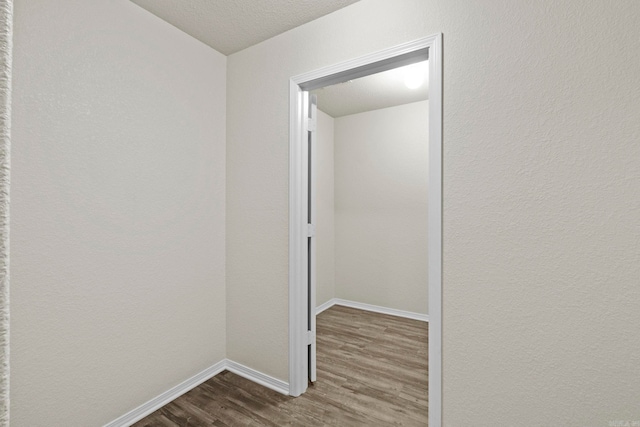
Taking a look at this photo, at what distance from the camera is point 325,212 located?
4.12 metres

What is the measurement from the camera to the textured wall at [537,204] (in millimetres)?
1257

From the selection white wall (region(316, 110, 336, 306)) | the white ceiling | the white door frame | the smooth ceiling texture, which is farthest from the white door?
white wall (region(316, 110, 336, 306))

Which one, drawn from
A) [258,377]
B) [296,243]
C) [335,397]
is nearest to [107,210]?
[296,243]

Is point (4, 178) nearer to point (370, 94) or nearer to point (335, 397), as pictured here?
point (335, 397)

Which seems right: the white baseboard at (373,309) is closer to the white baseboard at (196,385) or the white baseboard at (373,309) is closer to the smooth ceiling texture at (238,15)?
the white baseboard at (196,385)

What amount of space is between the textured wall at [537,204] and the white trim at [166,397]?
5.64 ft

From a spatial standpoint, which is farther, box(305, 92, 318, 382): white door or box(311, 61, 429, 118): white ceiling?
box(311, 61, 429, 118): white ceiling

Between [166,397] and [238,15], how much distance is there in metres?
2.60

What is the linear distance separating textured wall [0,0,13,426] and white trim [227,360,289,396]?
207 centimetres

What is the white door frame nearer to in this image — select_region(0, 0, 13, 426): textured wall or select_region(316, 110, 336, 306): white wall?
select_region(0, 0, 13, 426): textured wall

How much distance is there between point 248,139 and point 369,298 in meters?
2.68

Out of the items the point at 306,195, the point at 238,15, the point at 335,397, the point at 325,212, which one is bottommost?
the point at 335,397

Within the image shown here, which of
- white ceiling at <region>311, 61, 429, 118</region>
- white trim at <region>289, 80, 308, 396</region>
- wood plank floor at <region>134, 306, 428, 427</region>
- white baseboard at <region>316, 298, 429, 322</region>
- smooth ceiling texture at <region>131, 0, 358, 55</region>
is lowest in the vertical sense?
wood plank floor at <region>134, 306, 428, 427</region>

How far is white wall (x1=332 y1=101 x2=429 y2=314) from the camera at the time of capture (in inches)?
146
